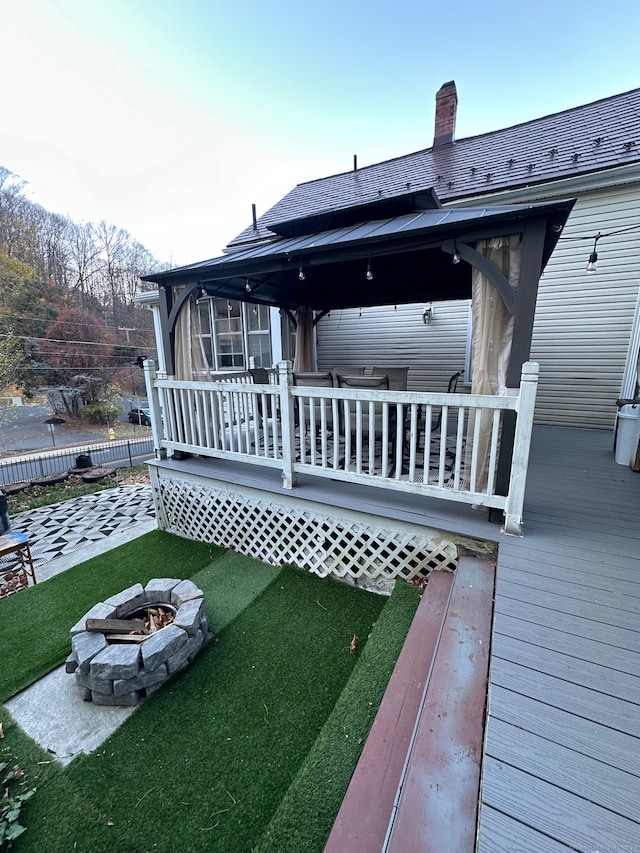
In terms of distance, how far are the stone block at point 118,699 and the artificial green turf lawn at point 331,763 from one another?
1.30 meters

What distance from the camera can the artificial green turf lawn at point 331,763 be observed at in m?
1.39

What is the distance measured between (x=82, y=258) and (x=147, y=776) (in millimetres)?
29352

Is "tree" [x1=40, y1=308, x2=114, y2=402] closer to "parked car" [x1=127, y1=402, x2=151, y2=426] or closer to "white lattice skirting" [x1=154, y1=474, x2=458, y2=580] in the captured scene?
"parked car" [x1=127, y1=402, x2=151, y2=426]

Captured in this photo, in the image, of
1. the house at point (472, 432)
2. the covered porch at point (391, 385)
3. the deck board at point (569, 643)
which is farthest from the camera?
the covered porch at point (391, 385)

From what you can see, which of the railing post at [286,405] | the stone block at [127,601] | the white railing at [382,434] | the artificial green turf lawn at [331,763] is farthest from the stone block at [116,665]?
the railing post at [286,405]

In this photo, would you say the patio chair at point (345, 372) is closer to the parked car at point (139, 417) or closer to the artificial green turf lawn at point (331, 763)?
the artificial green turf lawn at point (331, 763)

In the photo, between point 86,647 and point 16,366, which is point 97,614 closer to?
point 86,647

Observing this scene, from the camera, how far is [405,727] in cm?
153

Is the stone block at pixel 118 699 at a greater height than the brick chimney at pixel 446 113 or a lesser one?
lesser

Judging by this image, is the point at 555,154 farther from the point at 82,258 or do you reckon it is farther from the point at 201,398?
the point at 82,258

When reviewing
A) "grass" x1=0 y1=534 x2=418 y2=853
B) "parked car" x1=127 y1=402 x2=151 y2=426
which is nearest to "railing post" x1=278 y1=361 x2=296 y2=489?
"grass" x1=0 y1=534 x2=418 y2=853

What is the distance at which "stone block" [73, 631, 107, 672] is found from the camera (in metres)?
2.40

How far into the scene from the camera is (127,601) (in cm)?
289

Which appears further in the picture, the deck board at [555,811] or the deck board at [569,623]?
the deck board at [569,623]
